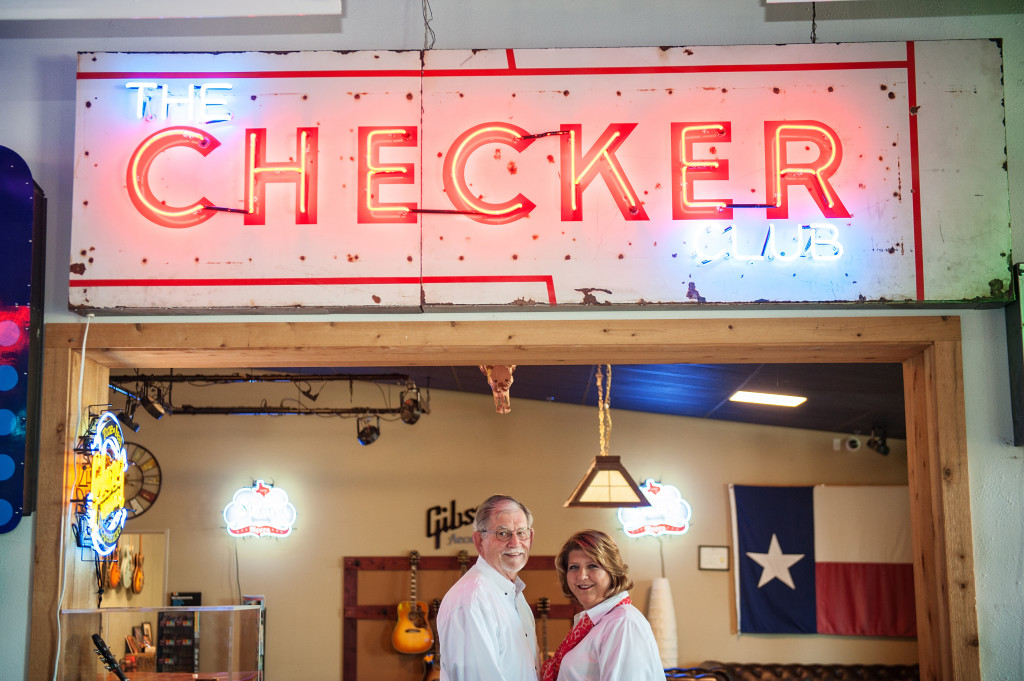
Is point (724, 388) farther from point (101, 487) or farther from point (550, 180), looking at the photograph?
point (101, 487)

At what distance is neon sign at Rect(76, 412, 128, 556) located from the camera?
12.7 ft

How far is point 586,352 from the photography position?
4027 millimetres

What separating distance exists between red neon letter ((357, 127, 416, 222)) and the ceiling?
13.8ft

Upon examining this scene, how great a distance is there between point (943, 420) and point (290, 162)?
8.78 feet

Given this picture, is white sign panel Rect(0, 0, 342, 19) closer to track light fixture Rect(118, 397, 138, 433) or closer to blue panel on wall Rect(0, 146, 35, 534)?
blue panel on wall Rect(0, 146, 35, 534)

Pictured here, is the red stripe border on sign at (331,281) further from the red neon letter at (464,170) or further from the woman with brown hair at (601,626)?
the woman with brown hair at (601,626)

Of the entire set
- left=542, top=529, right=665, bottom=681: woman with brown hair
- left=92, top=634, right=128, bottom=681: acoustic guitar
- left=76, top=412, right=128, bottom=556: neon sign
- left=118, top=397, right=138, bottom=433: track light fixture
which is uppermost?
left=118, top=397, right=138, bottom=433: track light fixture

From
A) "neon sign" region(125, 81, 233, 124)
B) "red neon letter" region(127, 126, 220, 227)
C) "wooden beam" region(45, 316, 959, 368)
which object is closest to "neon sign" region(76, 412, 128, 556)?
"wooden beam" region(45, 316, 959, 368)

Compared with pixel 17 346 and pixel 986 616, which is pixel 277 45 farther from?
pixel 986 616

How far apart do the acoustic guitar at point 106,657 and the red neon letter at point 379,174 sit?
182 centimetres

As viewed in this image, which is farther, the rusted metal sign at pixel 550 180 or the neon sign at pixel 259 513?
the neon sign at pixel 259 513

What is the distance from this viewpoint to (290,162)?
3971 mm

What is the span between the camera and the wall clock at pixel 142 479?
1154 centimetres

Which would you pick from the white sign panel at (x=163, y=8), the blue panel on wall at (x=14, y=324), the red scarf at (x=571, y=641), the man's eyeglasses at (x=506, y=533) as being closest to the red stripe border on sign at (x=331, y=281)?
the blue panel on wall at (x=14, y=324)
